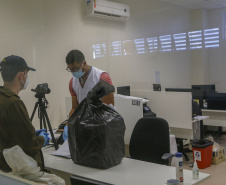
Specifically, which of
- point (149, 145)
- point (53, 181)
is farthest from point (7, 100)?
point (149, 145)

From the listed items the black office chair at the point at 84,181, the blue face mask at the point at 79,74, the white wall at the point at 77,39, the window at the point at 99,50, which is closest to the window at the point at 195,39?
the white wall at the point at 77,39

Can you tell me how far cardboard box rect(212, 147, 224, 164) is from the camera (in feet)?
13.0

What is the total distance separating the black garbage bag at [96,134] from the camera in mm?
1947

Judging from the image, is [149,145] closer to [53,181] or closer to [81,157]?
[81,157]

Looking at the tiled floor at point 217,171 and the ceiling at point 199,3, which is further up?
the ceiling at point 199,3

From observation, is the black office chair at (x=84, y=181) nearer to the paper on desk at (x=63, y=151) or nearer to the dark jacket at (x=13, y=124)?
A: the dark jacket at (x=13, y=124)

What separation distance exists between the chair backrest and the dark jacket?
49.9 inches

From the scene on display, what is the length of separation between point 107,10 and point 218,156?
2.62 metres

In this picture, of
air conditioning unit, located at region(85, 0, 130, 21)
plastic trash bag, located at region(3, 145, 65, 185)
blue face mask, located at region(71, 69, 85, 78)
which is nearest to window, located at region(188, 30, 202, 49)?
air conditioning unit, located at region(85, 0, 130, 21)

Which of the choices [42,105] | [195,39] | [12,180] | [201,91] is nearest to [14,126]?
[12,180]

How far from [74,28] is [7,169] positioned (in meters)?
3.05

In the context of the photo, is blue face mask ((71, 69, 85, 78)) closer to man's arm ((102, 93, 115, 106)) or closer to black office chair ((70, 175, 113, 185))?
man's arm ((102, 93, 115, 106))

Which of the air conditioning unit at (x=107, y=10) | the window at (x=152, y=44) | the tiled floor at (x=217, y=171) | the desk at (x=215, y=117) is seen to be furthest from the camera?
the window at (x=152, y=44)

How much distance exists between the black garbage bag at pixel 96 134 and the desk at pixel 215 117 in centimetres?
254
